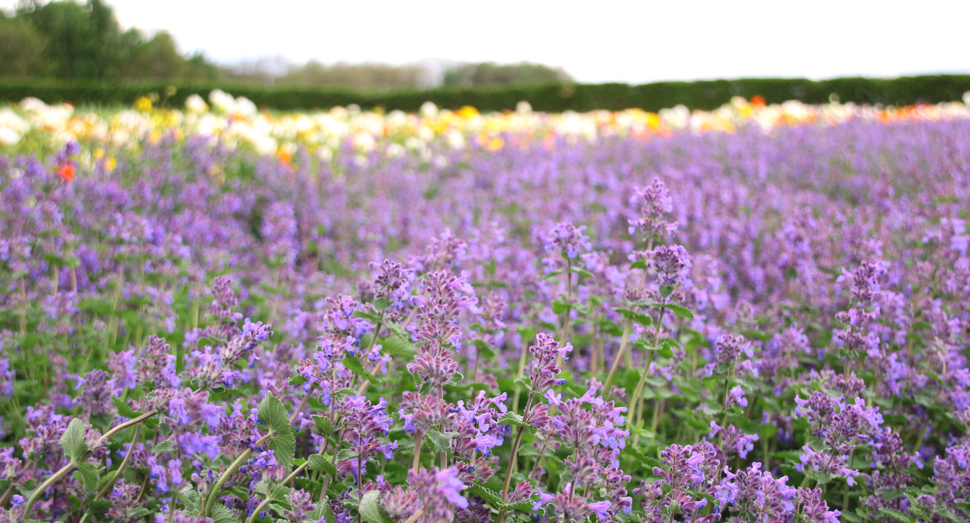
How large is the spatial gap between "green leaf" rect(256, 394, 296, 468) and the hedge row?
16.8 m

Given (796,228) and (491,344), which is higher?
(796,228)

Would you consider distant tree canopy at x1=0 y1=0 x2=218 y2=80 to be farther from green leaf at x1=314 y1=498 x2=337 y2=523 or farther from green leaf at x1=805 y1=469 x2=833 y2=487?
green leaf at x1=805 y1=469 x2=833 y2=487

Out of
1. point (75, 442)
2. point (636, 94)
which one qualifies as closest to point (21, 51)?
point (636, 94)

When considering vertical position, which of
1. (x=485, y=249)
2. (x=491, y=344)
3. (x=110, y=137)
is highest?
(x=110, y=137)

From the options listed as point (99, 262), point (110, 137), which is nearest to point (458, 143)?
point (110, 137)

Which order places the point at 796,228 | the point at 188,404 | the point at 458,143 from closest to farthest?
1. the point at 188,404
2. the point at 796,228
3. the point at 458,143

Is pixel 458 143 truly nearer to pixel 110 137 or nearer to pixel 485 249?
pixel 110 137

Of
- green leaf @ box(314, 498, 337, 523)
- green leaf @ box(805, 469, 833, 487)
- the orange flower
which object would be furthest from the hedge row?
green leaf @ box(314, 498, 337, 523)

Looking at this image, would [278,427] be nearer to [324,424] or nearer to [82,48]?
[324,424]

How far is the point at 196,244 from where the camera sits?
4.03 metres

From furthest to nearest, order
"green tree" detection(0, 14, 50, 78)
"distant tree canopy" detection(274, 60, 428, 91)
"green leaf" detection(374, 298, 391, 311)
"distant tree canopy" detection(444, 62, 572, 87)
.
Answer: "distant tree canopy" detection(274, 60, 428, 91) → "distant tree canopy" detection(444, 62, 572, 87) → "green tree" detection(0, 14, 50, 78) → "green leaf" detection(374, 298, 391, 311)

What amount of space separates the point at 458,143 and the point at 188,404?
7.38m

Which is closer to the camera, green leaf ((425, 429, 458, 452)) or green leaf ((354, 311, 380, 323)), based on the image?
green leaf ((425, 429, 458, 452))

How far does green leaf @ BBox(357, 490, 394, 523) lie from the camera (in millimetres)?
1272
